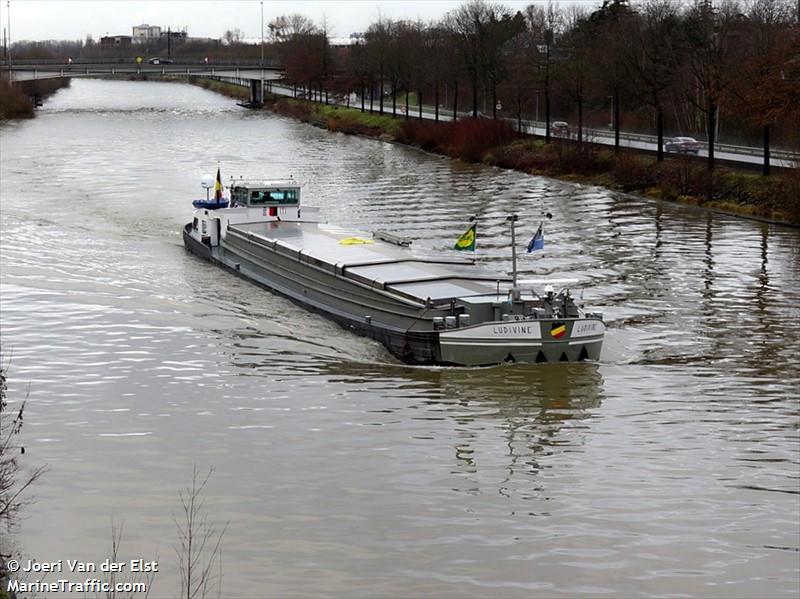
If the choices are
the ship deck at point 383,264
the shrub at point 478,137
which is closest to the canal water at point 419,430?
the ship deck at point 383,264

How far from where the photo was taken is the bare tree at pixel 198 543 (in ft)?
56.5

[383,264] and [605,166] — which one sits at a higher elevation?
[605,166]

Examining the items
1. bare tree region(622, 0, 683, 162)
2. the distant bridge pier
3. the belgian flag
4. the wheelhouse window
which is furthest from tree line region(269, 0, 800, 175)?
the belgian flag

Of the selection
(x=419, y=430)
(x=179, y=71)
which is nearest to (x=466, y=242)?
(x=419, y=430)

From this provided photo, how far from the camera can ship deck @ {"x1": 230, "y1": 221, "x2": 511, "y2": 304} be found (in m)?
31.3

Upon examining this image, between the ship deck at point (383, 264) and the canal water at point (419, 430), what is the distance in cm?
169

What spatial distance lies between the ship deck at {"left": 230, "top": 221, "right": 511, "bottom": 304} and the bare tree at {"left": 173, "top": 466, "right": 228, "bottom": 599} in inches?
427

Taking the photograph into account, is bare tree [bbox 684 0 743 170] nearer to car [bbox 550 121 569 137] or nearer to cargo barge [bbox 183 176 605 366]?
car [bbox 550 121 569 137]

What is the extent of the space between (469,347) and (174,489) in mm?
9320

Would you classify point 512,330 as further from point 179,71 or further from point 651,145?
point 179,71

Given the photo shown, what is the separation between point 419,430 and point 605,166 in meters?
48.6

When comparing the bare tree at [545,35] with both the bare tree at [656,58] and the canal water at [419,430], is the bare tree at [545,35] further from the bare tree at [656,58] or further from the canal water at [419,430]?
the canal water at [419,430]

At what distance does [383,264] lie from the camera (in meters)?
34.7

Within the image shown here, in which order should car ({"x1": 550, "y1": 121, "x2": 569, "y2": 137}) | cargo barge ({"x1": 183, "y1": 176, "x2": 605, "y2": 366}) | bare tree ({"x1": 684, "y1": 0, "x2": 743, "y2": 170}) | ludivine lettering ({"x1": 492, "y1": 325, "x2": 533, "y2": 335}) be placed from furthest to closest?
car ({"x1": 550, "y1": 121, "x2": 569, "y2": 137}) → bare tree ({"x1": 684, "y1": 0, "x2": 743, "y2": 170}) → cargo barge ({"x1": 183, "y1": 176, "x2": 605, "y2": 366}) → ludivine lettering ({"x1": 492, "y1": 325, "x2": 533, "y2": 335})
